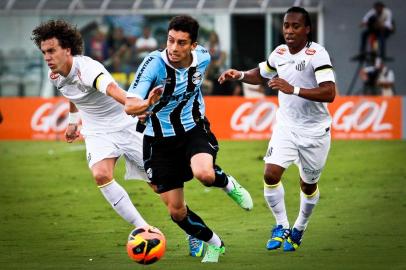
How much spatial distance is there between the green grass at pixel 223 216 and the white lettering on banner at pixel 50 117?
10.3 feet

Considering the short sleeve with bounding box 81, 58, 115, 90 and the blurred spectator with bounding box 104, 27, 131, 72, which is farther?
the blurred spectator with bounding box 104, 27, 131, 72

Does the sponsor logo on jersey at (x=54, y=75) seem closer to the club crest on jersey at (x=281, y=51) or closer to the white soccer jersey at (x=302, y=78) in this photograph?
the white soccer jersey at (x=302, y=78)

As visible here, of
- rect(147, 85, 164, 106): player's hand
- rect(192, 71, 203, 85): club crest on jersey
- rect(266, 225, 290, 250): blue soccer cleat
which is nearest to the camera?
rect(147, 85, 164, 106): player's hand

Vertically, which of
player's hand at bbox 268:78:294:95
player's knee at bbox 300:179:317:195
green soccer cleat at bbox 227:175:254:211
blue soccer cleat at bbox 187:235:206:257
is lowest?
blue soccer cleat at bbox 187:235:206:257

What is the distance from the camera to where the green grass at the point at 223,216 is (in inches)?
459

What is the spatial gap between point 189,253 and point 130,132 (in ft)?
5.23

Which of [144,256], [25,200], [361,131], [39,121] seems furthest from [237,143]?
[144,256]

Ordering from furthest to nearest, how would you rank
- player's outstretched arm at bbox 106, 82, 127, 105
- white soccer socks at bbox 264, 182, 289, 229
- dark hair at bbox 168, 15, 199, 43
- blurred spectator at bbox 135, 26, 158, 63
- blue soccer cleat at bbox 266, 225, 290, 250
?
1. blurred spectator at bbox 135, 26, 158, 63
2. white soccer socks at bbox 264, 182, 289, 229
3. blue soccer cleat at bbox 266, 225, 290, 250
4. dark hair at bbox 168, 15, 199, 43
5. player's outstretched arm at bbox 106, 82, 127, 105

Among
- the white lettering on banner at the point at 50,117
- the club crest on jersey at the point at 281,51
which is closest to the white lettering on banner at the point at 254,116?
the white lettering on banner at the point at 50,117

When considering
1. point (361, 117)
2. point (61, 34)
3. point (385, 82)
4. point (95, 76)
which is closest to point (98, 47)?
point (385, 82)

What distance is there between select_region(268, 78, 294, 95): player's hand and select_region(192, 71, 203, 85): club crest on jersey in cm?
73

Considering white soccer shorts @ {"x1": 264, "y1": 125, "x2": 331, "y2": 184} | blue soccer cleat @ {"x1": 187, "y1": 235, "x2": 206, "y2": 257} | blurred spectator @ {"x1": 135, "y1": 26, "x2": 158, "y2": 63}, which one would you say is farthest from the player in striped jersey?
blurred spectator @ {"x1": 135, "y1": 26, "x2": 158, "y2": 63}

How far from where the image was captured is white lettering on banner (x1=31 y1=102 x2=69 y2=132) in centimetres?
2934

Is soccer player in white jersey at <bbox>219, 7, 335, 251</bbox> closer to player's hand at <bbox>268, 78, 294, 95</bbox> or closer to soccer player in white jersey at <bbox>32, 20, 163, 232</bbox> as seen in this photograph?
player's hand at <bbox>268, 78, 294, 95</bbox>
